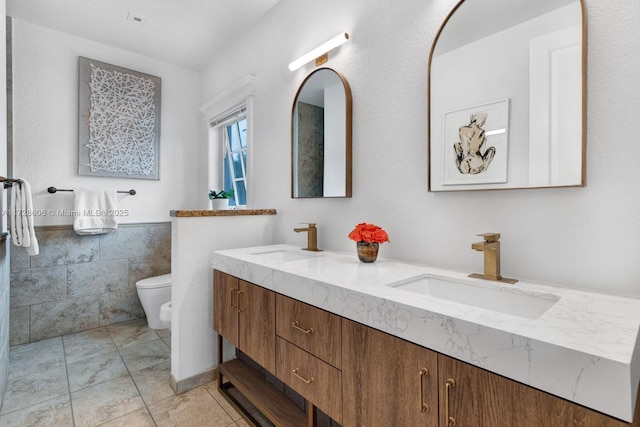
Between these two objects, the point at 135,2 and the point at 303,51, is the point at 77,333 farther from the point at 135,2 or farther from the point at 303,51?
the point at 303,51

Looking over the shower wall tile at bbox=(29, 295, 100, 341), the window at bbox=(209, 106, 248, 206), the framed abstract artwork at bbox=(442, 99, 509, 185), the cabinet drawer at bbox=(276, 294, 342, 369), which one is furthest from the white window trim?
the framed abstract artwork at bbox=(442, 99, 509, 185)

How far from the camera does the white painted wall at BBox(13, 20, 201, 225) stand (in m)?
2.55

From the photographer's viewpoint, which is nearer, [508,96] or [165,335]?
[508,96]

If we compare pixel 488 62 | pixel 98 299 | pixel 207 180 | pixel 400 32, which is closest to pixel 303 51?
pixel 400 32

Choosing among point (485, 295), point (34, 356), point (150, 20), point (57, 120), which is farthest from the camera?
point (57, 120)

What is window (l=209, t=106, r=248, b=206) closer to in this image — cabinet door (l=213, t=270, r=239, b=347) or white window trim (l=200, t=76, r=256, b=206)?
white window trim (l=200, t=76, r=256, b=206)

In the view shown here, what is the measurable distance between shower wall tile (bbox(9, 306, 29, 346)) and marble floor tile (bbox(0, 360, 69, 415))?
1.99ft

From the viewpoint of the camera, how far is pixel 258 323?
1493 millimetres

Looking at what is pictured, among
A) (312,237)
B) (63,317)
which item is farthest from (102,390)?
(312,237)

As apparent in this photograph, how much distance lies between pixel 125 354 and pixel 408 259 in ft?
7.45

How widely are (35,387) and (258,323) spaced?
164cm

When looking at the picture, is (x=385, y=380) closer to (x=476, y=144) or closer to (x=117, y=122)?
(x=476, y=144)

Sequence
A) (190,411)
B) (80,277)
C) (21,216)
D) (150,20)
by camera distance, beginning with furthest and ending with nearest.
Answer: (80,277), (150,20), (21,216), (190,411)

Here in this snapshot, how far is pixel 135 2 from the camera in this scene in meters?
2.29
